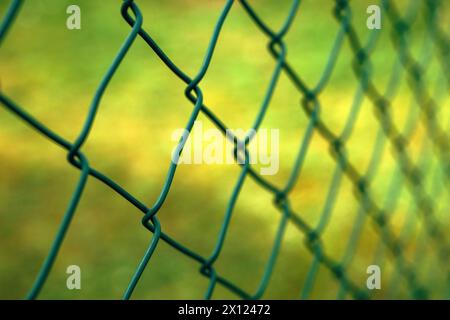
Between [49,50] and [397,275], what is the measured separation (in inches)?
81.9

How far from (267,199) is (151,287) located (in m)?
0.59

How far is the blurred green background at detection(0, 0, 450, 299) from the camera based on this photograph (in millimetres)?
2045

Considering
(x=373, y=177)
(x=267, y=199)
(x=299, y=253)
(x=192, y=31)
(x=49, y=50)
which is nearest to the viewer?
(x=299, y=253)

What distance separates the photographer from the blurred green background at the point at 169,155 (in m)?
2.04

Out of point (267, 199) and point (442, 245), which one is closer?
point (442, 245)

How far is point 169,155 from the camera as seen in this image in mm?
2572

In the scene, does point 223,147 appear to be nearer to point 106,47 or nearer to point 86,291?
point 86,291

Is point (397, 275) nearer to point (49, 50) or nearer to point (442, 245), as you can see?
point (442, 245)

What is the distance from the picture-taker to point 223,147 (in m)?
2.40

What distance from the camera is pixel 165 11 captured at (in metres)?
3.87

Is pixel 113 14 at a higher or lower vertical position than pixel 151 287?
higher
